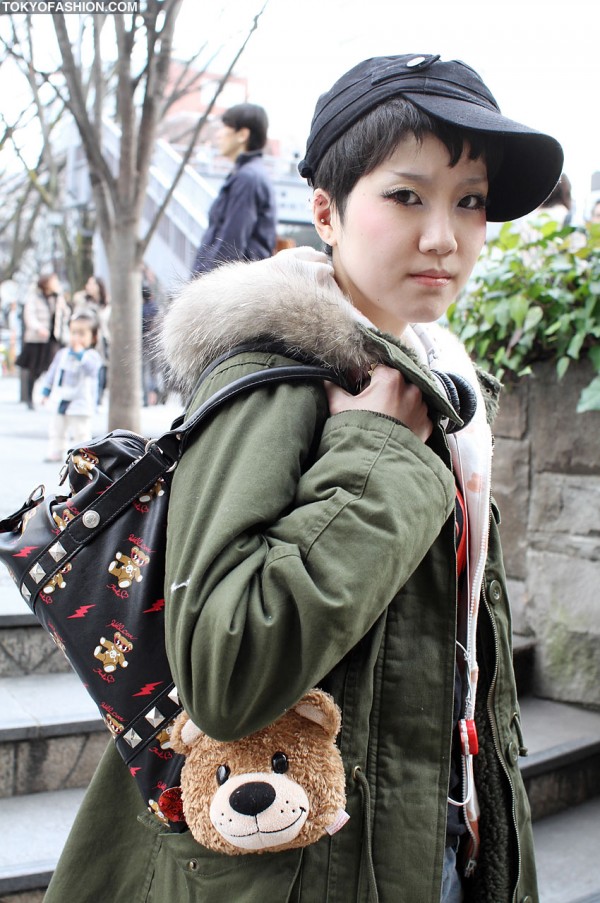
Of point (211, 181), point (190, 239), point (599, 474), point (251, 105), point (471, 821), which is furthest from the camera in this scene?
point (211, 181)

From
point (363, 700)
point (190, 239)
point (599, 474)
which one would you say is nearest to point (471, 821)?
point (363, 700)

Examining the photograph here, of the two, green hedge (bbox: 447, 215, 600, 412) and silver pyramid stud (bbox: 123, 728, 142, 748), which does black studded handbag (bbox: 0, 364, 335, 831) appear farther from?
green hedge (bbox: 447, 215, 600, 412)

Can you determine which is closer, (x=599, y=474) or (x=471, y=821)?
(x=471, y=821)

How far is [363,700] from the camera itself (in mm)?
1193

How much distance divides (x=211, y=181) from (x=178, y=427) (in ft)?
57.0

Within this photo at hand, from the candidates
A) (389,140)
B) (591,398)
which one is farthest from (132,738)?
(591,398)

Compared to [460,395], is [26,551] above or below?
below

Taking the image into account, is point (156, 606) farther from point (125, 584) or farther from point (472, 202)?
point (472, 202)

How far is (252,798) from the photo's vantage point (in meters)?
1.10

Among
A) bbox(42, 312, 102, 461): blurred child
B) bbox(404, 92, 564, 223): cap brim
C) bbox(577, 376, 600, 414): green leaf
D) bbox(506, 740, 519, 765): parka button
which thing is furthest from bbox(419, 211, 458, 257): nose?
bbox(42, 312, 102, 461): blurred child

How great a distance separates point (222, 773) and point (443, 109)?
91 cm

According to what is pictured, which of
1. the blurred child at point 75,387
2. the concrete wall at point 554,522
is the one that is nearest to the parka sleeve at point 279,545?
the concrete wall at point 554,522

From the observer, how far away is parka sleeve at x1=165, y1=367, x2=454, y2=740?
3.39 feet

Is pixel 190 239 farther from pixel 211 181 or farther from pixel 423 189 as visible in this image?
pixel 423 189
